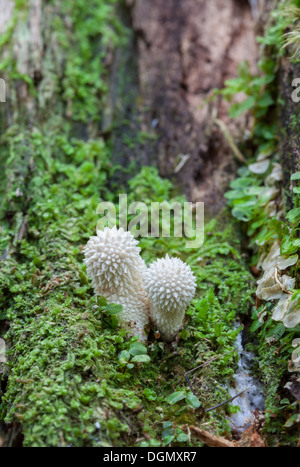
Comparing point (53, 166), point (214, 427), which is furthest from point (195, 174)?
point (214, 427)

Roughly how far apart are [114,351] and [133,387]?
0.24 metres

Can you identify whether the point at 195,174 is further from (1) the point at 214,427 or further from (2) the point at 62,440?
(2) the point at 62,440

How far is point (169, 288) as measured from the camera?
2.44m

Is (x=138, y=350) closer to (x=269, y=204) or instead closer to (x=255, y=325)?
(x=255, y=325)

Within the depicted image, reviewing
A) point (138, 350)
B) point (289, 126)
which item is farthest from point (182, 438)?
point (289, 126)

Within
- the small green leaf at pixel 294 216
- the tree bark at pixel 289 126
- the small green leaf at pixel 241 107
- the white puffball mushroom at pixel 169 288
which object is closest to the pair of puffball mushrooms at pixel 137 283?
the white puffball mushroom at pixel 169 288

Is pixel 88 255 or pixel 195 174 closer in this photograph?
pixel 88 255

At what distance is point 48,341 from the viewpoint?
2406mm

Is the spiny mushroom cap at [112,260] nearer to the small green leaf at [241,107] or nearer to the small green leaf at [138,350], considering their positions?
the small green leaf at [138,350]

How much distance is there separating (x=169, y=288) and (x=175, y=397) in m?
0.63

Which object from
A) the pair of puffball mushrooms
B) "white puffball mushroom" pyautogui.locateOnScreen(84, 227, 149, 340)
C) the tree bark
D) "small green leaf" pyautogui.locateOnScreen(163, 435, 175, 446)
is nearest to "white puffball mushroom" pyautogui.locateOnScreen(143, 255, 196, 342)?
the pair of puffball mushrooms

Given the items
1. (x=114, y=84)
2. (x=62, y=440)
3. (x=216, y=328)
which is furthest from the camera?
(x=114, y=84)

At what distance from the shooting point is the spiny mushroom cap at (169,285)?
2.45m

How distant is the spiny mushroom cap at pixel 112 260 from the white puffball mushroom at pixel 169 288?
0.12 meters
